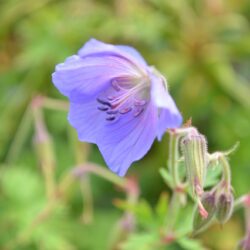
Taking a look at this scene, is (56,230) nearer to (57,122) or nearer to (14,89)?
(57,122)

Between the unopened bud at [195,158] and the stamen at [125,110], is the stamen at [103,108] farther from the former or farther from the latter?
the unopened bud at [195,158]

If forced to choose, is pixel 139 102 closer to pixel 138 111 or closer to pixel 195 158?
pixel 138 111

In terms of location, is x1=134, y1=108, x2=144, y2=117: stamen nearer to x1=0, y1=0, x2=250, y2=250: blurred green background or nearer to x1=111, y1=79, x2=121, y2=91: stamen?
x1=111, y1=79, x2=121, y2=91: stamen

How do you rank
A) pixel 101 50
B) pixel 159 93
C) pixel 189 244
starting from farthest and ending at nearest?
pixel 189 244 → pixel 101 50 → pixel 159 93

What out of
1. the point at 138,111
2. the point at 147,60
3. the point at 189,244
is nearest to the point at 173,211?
the point at 189,244

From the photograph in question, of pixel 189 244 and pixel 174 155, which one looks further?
pixel 189 244

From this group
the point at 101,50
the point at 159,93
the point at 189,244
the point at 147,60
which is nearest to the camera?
the point at 159,93

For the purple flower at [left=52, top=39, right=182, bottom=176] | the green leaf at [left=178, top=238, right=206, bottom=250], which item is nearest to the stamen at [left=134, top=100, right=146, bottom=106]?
the purple flower at [left=52, top=39, right=182, bottom=176]
